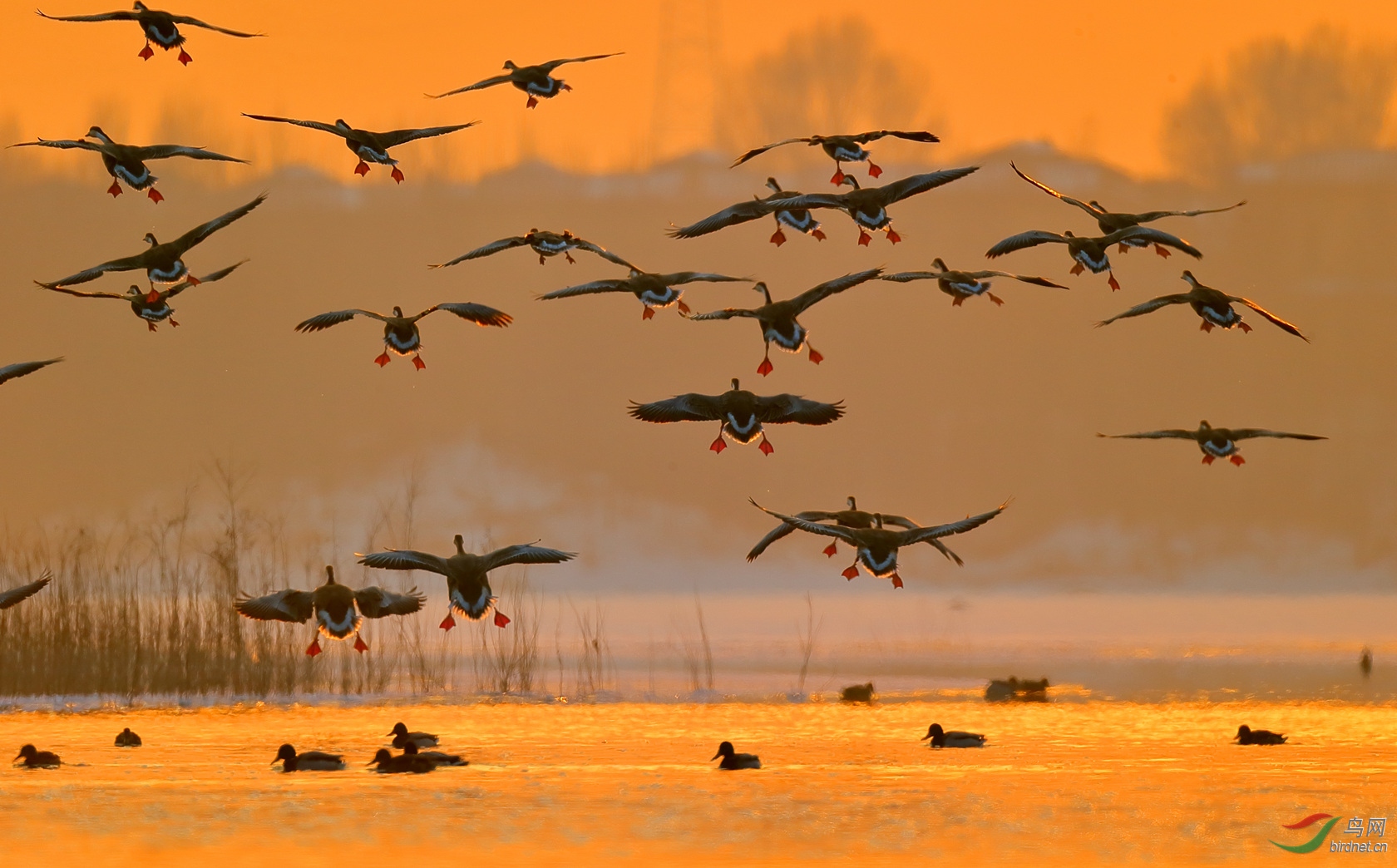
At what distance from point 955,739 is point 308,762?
438 inches

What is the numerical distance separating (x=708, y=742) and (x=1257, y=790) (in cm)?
1061

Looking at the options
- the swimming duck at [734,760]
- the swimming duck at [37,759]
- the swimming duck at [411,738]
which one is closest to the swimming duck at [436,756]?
the swimming duck at [411,738]

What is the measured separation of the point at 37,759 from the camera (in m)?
33.7

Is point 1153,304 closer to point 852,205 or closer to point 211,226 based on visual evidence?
point 852,205

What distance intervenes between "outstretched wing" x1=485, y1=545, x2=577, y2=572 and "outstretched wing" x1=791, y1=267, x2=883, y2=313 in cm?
488

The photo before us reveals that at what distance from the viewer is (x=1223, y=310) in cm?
2969

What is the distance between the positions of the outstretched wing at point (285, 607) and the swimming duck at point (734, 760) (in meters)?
7.24

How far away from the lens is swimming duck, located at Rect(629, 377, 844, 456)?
92.9ft

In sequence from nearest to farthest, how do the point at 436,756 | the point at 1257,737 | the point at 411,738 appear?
the point at 436,756 < the point at 411,738 < the point at 1257,737

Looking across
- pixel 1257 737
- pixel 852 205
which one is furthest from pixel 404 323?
pixel 1257 737

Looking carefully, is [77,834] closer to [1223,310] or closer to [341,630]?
[341,630]

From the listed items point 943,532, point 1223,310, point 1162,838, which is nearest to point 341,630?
point 943,532

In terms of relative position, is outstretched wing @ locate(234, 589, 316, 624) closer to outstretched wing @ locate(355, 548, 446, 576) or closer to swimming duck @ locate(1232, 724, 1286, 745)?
outstretched wing @ locate(355, 548, 446, 576)

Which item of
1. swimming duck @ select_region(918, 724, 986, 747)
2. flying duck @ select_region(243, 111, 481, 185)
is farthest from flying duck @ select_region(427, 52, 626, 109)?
swimming duck @ select_region(918, 724, 986, 747)
